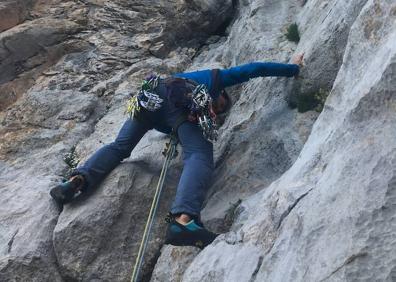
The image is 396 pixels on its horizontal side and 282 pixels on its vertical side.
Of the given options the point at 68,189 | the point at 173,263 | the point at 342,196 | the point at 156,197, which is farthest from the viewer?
the point at 68,189

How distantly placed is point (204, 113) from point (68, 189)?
2008mm

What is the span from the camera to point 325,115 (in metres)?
6.49

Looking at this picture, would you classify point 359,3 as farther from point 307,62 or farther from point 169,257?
point 169,257

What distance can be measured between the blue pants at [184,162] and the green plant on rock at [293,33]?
9.15ft

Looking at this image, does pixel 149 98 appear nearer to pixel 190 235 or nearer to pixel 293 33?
pixel 190 235

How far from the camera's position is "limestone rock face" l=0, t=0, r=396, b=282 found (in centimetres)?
512

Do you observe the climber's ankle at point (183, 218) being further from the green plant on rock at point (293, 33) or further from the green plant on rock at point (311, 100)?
the green plant on rock at point (293, 33)

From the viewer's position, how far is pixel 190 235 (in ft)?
22.0

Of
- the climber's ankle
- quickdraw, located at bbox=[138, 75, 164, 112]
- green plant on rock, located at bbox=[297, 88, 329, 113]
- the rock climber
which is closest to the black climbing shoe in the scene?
the climber's ankle

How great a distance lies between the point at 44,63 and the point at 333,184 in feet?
27.4

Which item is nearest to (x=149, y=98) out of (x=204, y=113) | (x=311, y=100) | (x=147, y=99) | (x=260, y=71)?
(x=147, y=99)

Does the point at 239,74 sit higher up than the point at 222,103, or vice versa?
the point at 239,74

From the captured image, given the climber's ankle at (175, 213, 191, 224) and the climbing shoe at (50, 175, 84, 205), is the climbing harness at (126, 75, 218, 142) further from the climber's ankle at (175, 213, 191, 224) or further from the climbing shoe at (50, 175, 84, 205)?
the climber's ankle at (175, 213, 191, 224)

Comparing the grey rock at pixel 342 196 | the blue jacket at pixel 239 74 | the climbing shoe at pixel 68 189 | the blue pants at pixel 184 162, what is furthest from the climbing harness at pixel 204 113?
the climbing shoe at pixel 68 189
